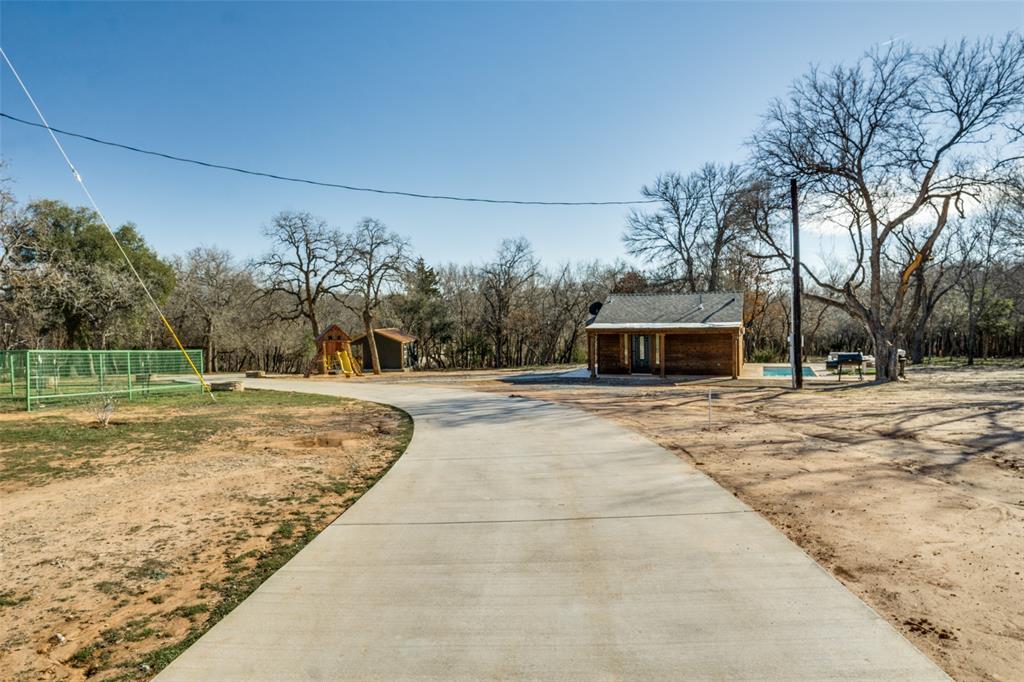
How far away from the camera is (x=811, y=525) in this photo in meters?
5.03

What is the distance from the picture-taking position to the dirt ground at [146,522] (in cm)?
338

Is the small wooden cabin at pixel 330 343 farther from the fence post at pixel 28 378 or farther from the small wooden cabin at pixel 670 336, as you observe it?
the fence post at pixel 28 378

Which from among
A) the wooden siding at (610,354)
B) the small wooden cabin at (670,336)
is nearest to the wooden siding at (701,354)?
the small wooden cabin at (670,336)

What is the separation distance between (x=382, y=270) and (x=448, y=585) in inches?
1250

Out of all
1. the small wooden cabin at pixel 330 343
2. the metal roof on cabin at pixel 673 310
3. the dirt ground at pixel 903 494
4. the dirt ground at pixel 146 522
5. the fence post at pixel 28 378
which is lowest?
the dirt ground at pixel 146 522

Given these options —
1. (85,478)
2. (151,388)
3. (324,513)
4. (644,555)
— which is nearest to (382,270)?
(151,388)

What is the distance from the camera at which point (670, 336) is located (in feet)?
88.7

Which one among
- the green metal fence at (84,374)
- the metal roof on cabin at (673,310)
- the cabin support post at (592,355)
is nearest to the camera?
the green metal fence at (84,374)

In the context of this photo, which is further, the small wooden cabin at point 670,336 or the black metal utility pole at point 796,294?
the small wooden cabin at point 670,336

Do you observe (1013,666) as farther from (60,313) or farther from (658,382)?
(60,313)

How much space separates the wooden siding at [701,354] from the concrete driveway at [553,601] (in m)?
21.3

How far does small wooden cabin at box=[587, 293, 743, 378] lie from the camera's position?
85.5 feet

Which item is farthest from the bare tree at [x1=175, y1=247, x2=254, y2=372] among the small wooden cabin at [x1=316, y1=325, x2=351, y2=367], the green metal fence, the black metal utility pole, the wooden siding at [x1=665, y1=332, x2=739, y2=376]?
the black metal utility pole

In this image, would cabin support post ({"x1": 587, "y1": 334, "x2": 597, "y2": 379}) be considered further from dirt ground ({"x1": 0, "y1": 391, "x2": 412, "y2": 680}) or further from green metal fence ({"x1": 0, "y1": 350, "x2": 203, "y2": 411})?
green metal fence ({"x1": 0, "y1": 350, "x2": 203, "y2": 411})
